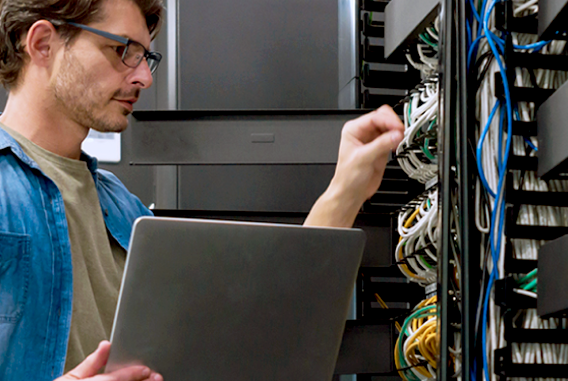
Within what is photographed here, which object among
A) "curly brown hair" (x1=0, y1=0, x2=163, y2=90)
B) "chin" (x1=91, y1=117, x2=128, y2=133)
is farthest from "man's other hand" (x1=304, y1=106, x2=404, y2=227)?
"curly brown hair" (x1=0, y1=0, x2=163, y2=90)

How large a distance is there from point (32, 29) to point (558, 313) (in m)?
1.08

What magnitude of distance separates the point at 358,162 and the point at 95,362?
1.68 feet

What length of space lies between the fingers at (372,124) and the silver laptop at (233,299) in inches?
9.2

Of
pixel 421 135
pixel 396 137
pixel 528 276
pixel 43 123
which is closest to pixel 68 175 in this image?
pixel 43 123

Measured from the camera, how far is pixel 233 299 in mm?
874

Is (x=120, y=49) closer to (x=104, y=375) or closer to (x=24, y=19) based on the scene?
(x=24, y=19)

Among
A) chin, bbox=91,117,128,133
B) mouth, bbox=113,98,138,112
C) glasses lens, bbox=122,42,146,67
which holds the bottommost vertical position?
chin, bbox=91,117,128,133

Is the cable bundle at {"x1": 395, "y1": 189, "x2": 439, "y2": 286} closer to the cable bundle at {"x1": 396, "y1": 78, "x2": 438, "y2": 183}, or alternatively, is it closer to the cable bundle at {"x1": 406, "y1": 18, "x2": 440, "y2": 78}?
the cable bundle at {"x1": 396, "y1": 78, "x2": 438, "y2": 183}

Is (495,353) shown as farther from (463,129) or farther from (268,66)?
(268,66)

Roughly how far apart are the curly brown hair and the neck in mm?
70

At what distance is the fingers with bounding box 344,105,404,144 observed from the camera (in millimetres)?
1114

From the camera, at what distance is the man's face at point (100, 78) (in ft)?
4.44

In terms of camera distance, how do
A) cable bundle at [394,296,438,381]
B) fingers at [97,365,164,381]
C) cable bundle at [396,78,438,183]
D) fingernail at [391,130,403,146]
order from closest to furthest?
fingers at [97,365,164,381] → fingernail at [391,130,403,146] → cable bundle at [396,78,438,183] → cable bundle at [394,296,438,381]

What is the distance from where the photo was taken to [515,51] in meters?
1.31
